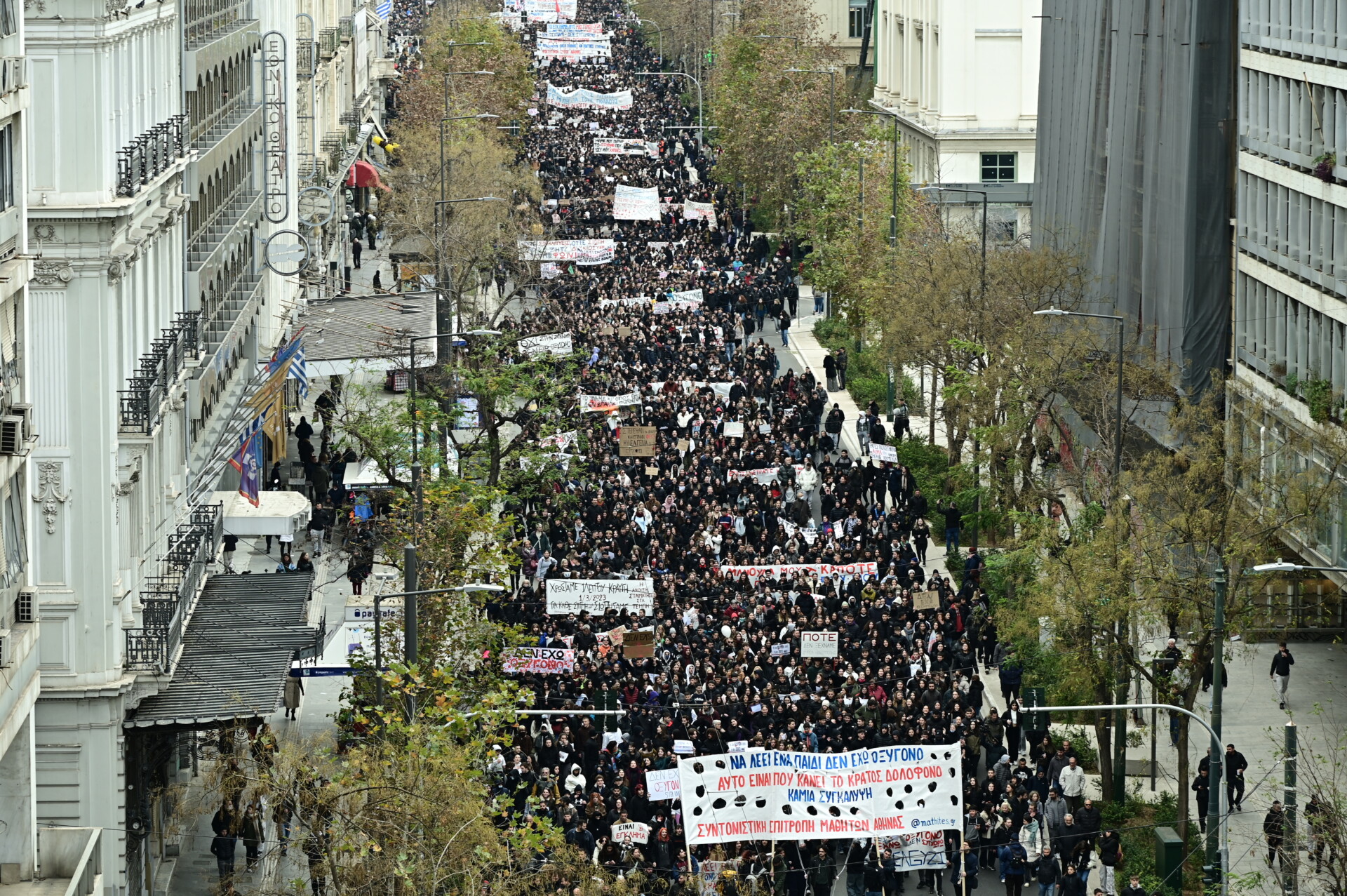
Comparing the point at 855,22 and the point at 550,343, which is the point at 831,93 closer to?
the point at 550,343

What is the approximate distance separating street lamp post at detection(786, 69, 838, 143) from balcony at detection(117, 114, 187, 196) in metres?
45.7

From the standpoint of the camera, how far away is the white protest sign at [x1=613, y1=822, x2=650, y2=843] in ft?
112

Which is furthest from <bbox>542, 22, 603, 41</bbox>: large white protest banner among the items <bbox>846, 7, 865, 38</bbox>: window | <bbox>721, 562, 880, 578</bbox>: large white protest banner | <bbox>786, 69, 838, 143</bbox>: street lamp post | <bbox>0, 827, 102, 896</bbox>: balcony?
<bbox>0, 827, 102, 896</bbox>: balcony

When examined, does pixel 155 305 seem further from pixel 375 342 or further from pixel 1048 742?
pixel 375 342

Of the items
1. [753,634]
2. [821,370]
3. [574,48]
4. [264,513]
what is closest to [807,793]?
[753,634]

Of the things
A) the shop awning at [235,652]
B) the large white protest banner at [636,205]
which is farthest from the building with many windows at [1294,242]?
the large white protest banner at [636,205]

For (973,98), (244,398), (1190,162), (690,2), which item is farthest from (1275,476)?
(690,2)

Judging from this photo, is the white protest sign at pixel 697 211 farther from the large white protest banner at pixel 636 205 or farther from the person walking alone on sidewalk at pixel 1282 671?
the person walking alone on sidewalk at pixel 1282 671

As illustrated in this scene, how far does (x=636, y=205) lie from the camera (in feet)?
314

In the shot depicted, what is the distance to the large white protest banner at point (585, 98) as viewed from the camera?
125 metres

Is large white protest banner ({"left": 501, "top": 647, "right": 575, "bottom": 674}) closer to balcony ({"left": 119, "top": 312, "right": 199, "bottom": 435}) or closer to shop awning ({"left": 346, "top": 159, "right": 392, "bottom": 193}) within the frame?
balcony ({"left": 119, "top": 312, "right": 199, "bottom": 435})

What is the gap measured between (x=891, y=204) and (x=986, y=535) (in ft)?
60.7

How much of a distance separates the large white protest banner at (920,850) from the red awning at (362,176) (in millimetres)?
61208

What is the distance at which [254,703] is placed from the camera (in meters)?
35.0
